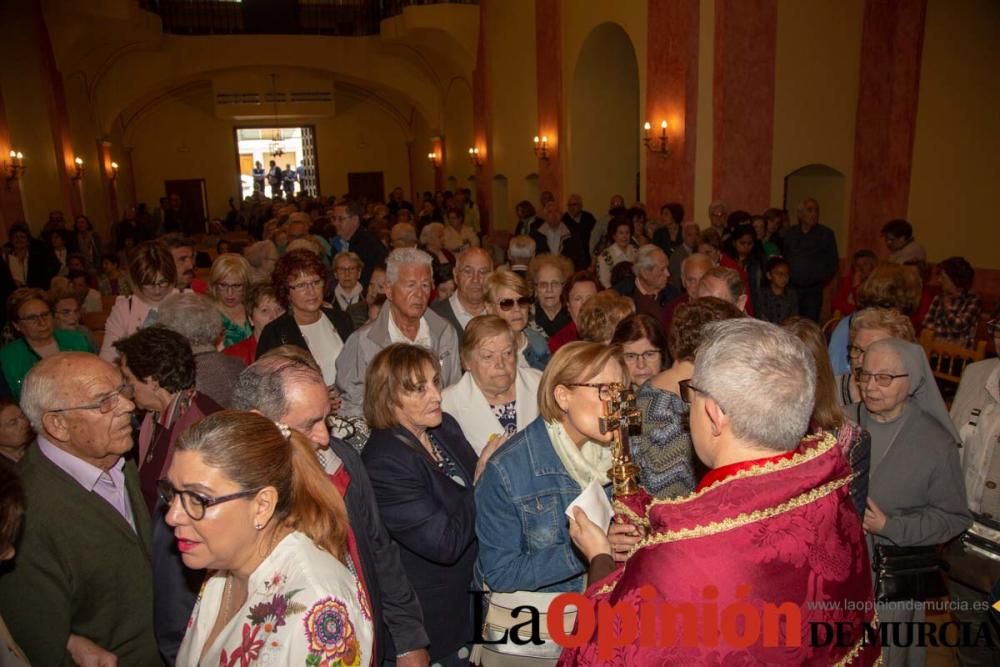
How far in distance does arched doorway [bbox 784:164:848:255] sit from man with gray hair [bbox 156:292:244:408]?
350 inches

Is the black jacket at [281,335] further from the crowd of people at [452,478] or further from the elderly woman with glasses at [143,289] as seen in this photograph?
the elderly woman with glasses at [143,289]

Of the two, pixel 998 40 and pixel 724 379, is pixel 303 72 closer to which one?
pixel 998 40

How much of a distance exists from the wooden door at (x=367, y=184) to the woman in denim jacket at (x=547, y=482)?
993 inches

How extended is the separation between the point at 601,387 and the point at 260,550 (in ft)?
3.94

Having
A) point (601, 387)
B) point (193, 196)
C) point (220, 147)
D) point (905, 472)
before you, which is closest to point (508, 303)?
point (601, 387)

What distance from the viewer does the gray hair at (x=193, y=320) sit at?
369cm

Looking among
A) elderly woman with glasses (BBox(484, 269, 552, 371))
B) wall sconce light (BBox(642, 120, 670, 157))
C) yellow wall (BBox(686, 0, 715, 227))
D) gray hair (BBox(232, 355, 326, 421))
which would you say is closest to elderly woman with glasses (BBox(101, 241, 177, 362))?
elderly woman with glasses (BBox(484, 269, 552, 371))

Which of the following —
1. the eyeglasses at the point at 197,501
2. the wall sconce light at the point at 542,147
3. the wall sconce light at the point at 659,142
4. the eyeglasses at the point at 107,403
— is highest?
the wall sconce light at the point at 542,147

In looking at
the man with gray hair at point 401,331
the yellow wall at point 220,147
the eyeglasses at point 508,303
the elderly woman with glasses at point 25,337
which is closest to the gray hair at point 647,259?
the eyeglasses at point 508,303

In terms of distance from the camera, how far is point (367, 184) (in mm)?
27016

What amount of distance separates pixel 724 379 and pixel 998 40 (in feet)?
30.0

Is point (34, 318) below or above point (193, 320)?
below

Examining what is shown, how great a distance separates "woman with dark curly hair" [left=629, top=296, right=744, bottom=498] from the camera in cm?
276

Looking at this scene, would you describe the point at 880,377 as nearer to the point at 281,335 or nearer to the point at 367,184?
the point at 281,335
